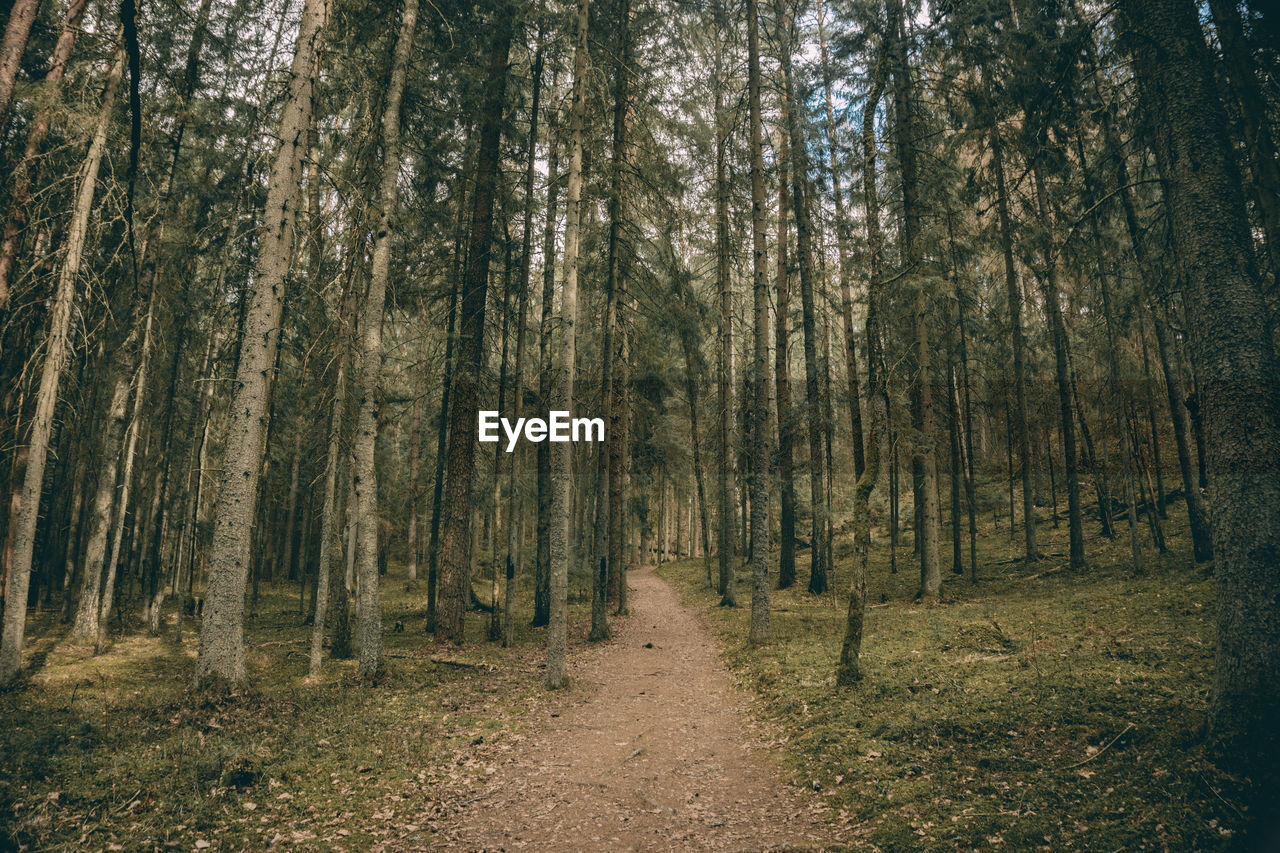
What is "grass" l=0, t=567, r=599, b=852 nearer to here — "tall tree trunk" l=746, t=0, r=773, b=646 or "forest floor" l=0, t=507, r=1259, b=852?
"forest floor" l=0, t=507, r=1259, b=852

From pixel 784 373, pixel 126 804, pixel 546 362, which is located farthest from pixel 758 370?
pixel 126 804

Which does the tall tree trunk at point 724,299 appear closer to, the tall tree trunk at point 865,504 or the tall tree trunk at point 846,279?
the tall tree trunk at point 846,279

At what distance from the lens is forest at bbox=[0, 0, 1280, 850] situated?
4820 millimetres

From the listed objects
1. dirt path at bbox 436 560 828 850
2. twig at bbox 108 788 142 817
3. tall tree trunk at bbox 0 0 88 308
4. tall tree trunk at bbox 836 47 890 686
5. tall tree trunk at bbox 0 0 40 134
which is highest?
tall tree trunk at bbox 0 0 88 308

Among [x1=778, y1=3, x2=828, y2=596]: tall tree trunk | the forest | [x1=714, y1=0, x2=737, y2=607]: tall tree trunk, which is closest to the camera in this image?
the forest

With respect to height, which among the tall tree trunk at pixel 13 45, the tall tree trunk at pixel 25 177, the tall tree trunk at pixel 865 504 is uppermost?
the tall tree trunk at pixel 25 177

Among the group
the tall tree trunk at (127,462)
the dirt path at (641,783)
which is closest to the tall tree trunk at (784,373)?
the dirt path at (641,783)

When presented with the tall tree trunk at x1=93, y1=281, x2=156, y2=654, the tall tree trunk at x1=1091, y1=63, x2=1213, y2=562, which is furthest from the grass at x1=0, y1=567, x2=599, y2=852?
the tall tree trunk at x1=1091, y1=63, x2=1213, y2=562

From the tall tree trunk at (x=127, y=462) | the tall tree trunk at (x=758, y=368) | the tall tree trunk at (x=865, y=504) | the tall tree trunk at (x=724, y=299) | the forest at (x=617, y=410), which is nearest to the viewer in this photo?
the forest at (x=617, y=410)

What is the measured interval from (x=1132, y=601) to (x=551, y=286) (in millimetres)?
15024

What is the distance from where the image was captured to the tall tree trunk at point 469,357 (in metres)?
13.0

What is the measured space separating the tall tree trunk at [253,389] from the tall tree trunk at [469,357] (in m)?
4.82

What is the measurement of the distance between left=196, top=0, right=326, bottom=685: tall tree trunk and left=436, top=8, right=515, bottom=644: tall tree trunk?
482 cm

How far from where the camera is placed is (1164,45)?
5.25 m
